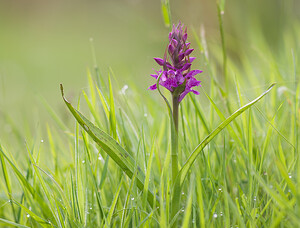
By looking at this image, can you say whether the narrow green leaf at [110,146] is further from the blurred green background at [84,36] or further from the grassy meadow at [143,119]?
the blurred green background at [84,36]

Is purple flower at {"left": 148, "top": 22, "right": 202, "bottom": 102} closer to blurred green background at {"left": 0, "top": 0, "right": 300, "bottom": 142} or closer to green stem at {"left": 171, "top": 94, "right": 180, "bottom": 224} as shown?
green stem at {"left": 171, "top": 94, "right": 180, "bottom": 224}

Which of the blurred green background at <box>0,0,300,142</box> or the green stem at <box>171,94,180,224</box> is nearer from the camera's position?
the green stem at <box>171,94,180,224</box>

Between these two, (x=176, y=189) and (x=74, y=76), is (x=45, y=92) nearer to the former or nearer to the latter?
(x=74, y=76)

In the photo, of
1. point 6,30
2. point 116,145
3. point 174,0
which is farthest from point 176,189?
point 6,30

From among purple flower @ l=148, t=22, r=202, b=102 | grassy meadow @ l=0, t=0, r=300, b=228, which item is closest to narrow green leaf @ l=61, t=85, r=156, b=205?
grassy meadow @ l=0, t=0, r=300, b=228

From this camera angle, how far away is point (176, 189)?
0.90m

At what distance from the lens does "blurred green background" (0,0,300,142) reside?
346cm

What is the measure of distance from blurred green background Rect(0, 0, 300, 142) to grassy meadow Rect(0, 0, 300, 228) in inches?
1.0

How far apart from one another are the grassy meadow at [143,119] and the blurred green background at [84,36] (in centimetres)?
3

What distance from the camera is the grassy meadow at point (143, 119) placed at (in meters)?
0.92

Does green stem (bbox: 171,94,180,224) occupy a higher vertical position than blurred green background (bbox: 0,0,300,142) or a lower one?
lower

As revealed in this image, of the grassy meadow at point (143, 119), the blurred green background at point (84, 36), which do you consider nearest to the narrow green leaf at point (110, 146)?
the grassy meadow at point (143, 119)

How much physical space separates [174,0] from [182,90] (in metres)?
4.13

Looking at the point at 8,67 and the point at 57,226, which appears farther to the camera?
the point at 8,67
